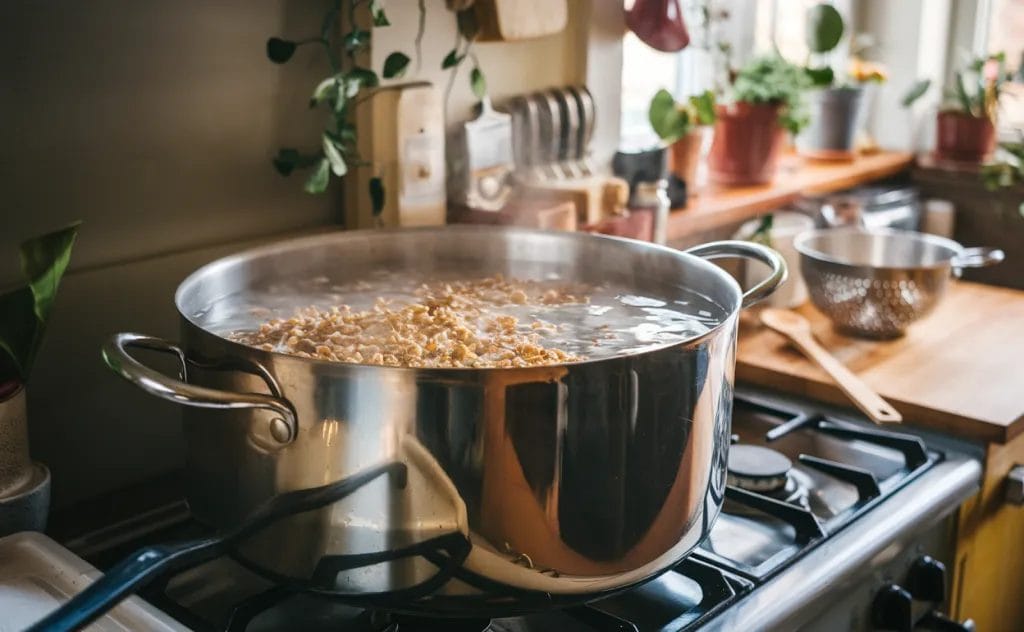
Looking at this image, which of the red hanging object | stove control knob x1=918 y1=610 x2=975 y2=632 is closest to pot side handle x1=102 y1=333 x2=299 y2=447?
stove control knob x1=918 y1=610 x2=975 y2=632

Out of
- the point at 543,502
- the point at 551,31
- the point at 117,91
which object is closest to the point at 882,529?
the point at 543,502

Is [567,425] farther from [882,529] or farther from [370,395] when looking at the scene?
[882,529]

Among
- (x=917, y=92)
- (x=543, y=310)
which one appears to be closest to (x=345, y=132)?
(x=543, y=310)

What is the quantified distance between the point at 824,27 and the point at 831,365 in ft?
3.13

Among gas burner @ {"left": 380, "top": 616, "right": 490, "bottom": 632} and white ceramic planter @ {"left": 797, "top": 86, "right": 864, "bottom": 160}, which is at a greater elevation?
white ceramic planter @ {"left": 797, "top": 86, "right": 864, "bottom": 160}

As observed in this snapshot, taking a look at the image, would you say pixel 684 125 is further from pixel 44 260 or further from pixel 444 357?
pixel 44 260

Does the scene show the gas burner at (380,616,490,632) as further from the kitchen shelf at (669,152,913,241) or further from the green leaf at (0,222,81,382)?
the kitchen shelf at (669,152,913,241)

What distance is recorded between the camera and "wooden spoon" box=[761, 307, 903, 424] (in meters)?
1.49

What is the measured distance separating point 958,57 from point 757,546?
204 centimetres

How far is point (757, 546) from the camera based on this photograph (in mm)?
1229

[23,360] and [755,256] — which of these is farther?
[755,256]

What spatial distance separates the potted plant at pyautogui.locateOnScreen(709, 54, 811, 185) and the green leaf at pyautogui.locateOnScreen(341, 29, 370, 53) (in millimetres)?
1092

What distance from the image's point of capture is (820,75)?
236 cm

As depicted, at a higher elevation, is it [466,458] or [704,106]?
[704,106]
